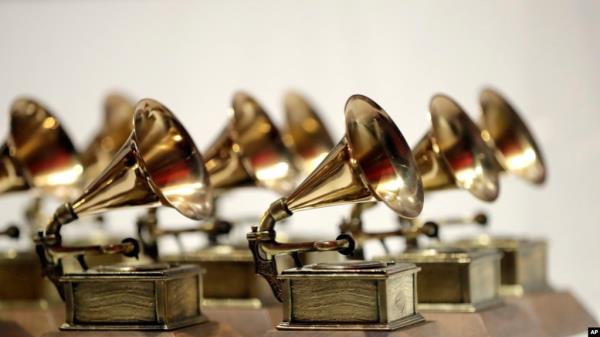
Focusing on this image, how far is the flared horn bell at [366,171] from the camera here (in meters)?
5.07

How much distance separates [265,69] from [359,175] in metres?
4.40

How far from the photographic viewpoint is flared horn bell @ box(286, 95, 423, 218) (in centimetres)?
507

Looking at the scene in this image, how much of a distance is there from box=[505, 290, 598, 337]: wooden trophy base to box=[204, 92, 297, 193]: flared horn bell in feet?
3.81

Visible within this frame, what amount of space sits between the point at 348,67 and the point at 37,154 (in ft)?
9.19

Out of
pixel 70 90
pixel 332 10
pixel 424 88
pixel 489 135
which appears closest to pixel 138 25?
pixel 70 90

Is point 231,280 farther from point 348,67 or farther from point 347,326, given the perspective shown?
point 348,67

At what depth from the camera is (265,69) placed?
939cm

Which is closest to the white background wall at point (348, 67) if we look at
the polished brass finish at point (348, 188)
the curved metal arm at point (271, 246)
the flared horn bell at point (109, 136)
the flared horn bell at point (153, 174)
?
the flared horn bell at point (109, 136)

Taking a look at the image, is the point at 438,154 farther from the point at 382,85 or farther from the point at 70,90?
the point at 70,90

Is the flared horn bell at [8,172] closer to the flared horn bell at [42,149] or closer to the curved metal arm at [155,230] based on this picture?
the flared horn bell at [42,149]

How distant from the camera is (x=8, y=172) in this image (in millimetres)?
6672

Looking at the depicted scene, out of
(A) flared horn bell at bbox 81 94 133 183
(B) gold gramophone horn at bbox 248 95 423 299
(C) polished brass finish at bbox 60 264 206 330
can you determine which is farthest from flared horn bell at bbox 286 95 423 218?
(A) flared horn bell at bbox 81 94 133 183

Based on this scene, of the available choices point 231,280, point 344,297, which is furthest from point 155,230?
point 344,297

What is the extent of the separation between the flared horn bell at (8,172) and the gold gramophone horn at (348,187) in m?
1.87
